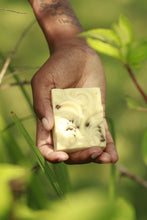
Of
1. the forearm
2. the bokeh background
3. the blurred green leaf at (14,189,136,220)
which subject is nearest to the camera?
the blurred green leaf at (14,189,136,220)

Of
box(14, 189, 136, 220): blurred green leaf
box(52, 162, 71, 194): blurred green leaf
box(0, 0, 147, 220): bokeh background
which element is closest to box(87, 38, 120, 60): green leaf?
box(14, 189, 136, 220): blurred green leaf

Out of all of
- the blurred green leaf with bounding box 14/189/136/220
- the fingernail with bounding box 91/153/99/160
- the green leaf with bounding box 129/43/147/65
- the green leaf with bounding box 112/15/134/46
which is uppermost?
the blurred green leaf with bounding box 14/189/136/220

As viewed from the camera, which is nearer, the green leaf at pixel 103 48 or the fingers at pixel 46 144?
the green leaf at pixel 103 48

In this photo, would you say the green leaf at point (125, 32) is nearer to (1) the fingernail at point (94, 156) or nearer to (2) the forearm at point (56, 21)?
(1) the fingernail at point (94, 156)

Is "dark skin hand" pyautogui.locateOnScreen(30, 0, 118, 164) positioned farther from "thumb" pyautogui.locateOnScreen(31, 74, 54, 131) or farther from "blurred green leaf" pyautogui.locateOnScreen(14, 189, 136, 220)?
"blurred green leaf" pyautogui.locateOnScreen(14, 189, 136, 220)

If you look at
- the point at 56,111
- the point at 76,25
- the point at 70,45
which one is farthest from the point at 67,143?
the point at 76,25

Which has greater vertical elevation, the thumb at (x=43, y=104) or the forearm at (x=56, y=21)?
the forearm at (x=56, y=21)

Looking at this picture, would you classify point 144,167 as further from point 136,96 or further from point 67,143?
point 67,143

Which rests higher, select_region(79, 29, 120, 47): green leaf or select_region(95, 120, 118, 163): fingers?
select_region(79, 29, 120, 47): green leaf

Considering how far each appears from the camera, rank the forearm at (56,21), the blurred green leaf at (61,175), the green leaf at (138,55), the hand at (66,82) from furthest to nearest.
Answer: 1. the forearm at (56,21)
2. the hand at (66,82)
3. the blurred green leaf at (61,175)
4. the green leaf at (138,55)

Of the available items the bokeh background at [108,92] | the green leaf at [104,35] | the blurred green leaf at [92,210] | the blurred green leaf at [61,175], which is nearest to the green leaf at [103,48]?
the green leaf at [104,35]
